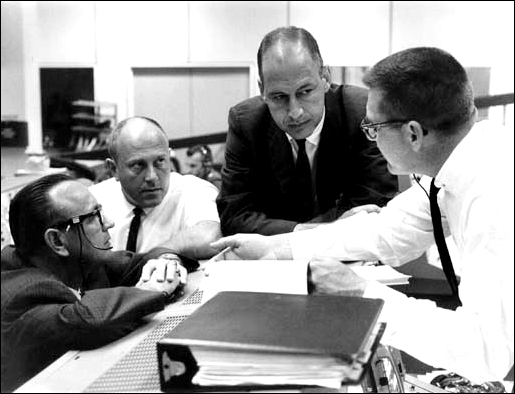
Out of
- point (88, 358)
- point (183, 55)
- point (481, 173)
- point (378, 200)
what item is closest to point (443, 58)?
point (481, 173)

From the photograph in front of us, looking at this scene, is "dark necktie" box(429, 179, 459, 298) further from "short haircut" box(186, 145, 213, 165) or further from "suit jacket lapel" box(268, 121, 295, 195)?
"short haircut" box(186, 145, 213, 165)

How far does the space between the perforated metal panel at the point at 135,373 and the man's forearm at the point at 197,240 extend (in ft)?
2.32

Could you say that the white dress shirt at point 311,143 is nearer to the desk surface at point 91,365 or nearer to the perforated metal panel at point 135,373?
the desk surface at point 91,365

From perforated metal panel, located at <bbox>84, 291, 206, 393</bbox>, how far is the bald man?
105cm

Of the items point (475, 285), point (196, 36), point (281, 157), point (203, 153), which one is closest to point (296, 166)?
point (281, 157)

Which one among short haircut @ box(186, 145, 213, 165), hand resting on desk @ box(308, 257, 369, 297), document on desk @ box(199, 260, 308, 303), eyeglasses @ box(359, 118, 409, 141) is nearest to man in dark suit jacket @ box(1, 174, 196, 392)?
document on desk @ box(199, 260, 308, 303)

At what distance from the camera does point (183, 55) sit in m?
5.61

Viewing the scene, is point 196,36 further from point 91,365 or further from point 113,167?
point 91,365

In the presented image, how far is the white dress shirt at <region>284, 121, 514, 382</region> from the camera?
101 cm

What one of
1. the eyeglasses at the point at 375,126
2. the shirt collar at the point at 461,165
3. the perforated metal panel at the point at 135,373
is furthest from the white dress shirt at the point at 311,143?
the perforated metal panel at the point at 135,373

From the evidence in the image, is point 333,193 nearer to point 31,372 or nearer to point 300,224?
point 300,224

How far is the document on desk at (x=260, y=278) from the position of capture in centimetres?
107

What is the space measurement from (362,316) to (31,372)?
52 centimetres

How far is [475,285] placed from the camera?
1.04 m
